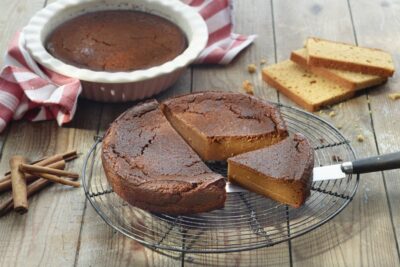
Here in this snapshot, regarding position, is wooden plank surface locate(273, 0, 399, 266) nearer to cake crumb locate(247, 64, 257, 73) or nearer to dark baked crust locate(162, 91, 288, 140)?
cake crumb locate(247, 64, 257, 73)

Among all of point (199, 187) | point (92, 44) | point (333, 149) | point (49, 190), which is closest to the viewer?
point (199, 187)

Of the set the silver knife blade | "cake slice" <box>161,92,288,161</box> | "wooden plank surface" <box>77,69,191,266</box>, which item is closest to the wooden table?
"wooden plank surface" <box>77,69,191,266</box>

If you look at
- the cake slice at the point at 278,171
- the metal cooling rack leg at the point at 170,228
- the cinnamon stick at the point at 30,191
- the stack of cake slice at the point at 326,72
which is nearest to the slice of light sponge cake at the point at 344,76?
the stack of cake slice at the point at 326,72

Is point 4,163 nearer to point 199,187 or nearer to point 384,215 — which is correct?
point 199,187

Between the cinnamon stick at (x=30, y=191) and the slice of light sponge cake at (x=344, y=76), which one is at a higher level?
the cinnamon stick at (x=30, y=191)

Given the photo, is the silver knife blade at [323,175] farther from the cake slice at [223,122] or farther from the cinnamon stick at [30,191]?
the cinnamon stick at [30,191]

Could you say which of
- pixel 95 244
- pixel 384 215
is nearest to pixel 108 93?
pixel 95 244
